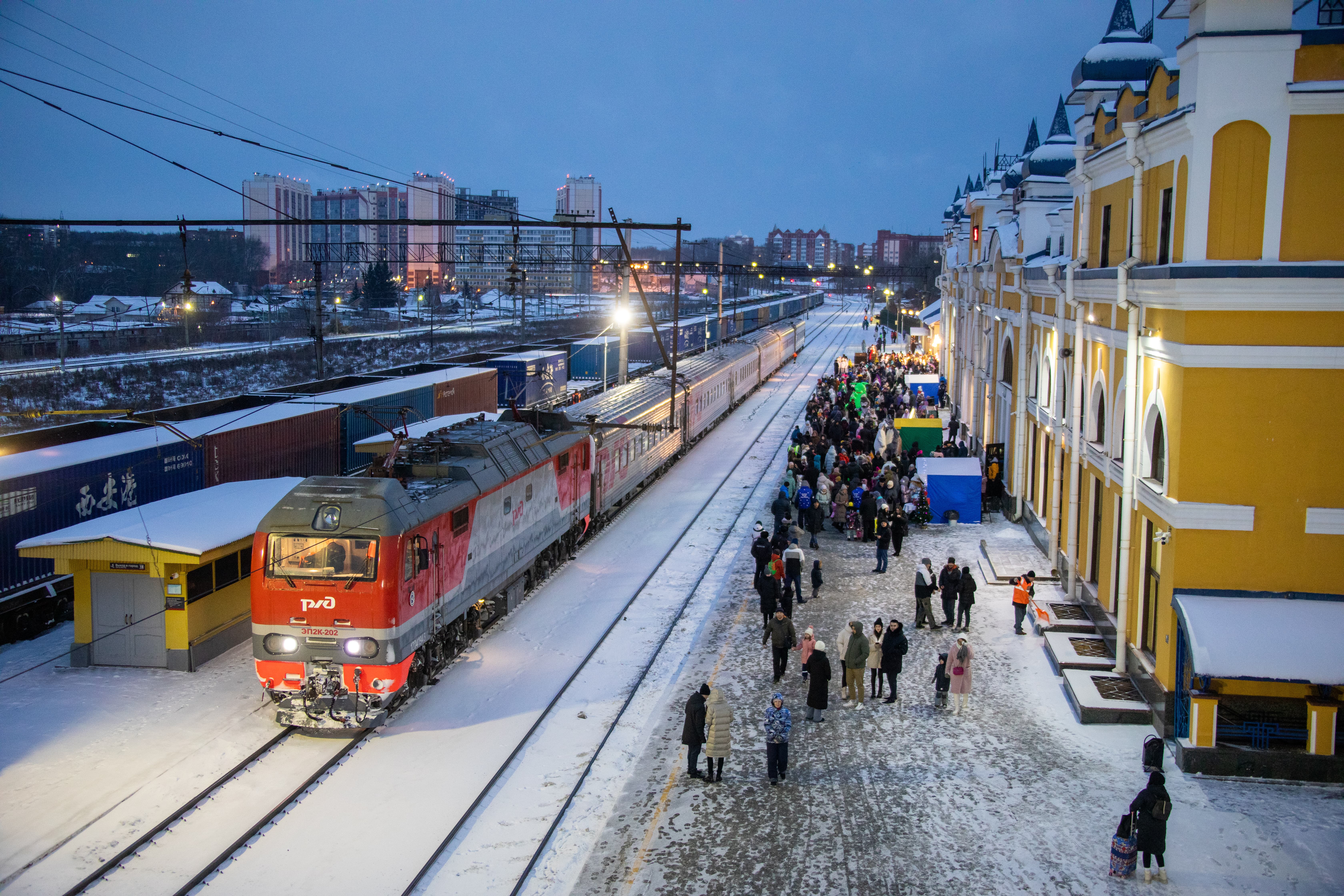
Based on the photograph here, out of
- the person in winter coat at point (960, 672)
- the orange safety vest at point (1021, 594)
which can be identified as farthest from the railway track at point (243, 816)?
the orange safety vest at point (1021, 594)

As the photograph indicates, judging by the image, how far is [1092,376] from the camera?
17703 millimetres

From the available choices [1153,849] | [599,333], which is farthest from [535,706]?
[599,333]

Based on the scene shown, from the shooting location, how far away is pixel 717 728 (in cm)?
1152

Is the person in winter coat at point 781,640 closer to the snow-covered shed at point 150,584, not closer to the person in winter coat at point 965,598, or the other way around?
the person in winter coat at point 965,598

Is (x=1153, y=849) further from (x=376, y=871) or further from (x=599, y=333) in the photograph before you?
(x=599, y=333)

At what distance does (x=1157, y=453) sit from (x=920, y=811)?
6259 millimetres

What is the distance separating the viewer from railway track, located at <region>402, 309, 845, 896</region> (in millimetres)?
9891

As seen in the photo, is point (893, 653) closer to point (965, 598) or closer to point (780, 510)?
point (965, 598)

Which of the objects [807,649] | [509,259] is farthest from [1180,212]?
[509,259]

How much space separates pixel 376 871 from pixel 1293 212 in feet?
41.6

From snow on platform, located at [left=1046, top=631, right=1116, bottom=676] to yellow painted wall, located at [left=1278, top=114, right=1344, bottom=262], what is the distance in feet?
20.0

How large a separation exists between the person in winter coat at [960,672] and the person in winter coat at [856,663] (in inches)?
44.9

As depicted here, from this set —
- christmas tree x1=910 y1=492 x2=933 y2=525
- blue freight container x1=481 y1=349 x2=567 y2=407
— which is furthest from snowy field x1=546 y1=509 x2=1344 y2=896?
blue freight container x1=481 y1=349 x2=567 y2=407

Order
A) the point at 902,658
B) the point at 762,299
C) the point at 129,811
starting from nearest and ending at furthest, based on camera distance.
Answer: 1. the point at 129,811
2. the point at 902,658
3. the point at 762,299
